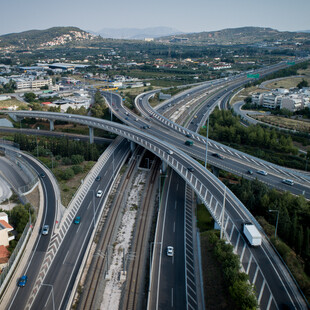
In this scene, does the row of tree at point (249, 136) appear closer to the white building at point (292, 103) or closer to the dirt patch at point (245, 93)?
the white building at point (292, 103)

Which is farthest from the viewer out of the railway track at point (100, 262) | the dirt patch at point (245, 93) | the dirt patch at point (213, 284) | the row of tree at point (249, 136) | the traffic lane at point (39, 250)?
the dirt patch at point (245, 93)

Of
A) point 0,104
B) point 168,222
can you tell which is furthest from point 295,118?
point 0,104

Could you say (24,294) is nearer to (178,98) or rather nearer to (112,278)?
(112,278)

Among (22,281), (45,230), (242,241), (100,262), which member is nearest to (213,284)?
(242,241)

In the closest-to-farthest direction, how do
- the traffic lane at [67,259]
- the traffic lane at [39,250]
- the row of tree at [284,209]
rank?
the traffic lane at [39,250]
the traffic lane at [67,259]
the row of tree at [284,209]

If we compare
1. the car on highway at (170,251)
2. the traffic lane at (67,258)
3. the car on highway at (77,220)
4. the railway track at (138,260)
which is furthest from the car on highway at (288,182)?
the car on highway at (77,220)

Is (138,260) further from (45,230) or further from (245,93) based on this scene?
(245,93)
